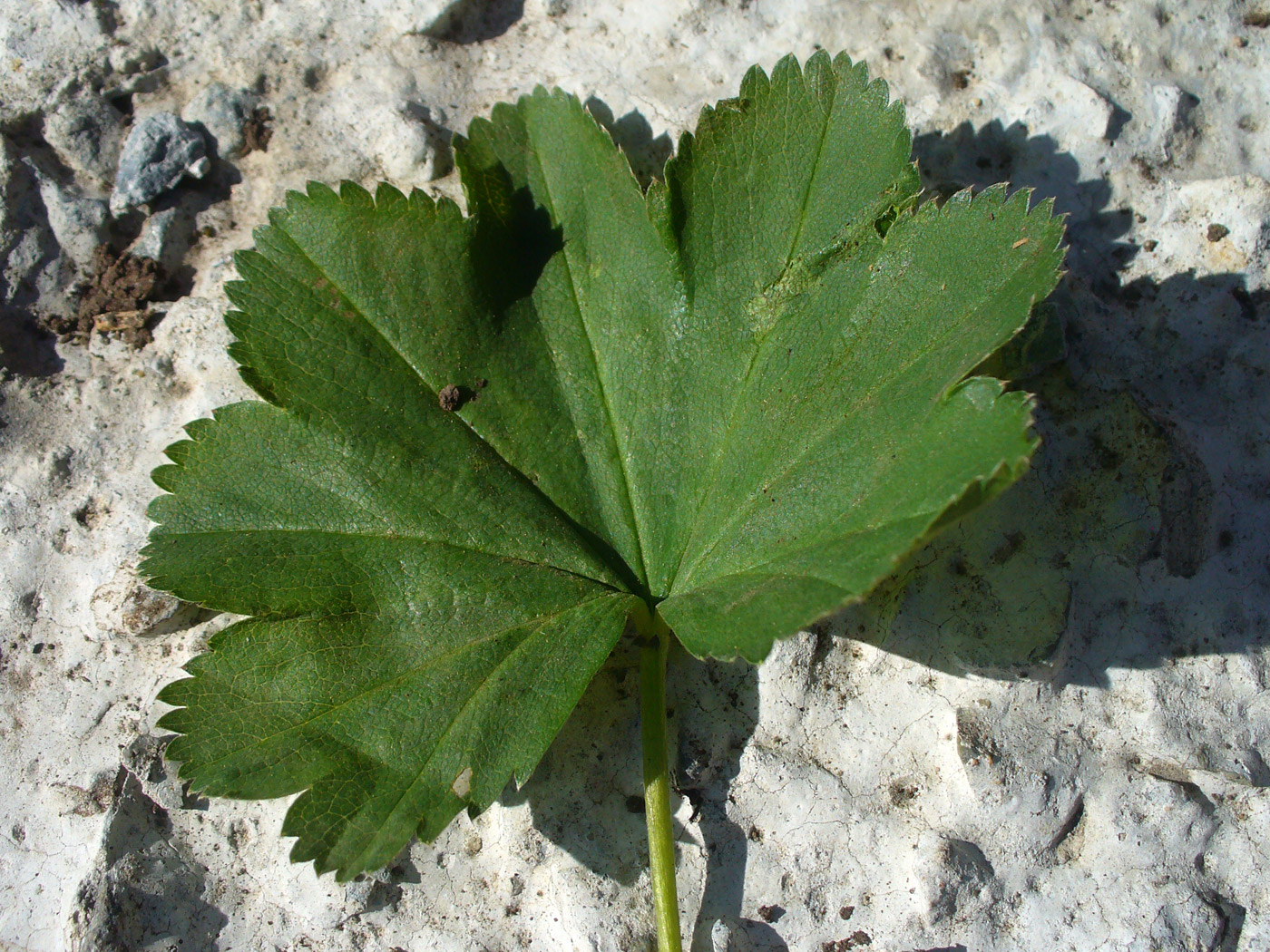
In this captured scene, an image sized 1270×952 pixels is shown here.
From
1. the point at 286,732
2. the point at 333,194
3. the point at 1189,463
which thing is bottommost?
the point at 286,732

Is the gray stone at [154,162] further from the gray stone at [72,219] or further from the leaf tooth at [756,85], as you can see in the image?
the leaf tooth at [756,85]

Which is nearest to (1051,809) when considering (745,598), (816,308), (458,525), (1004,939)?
(1004,939)

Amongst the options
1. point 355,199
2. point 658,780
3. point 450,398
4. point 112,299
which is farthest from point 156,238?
point 658,780

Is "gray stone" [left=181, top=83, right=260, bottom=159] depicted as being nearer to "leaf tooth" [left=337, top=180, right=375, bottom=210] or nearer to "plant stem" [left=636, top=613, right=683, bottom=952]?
"leaf tooth" [left=337, top=180, right=375, bottom=210]

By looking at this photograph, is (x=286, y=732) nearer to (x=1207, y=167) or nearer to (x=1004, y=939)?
(x=1004, y=939)

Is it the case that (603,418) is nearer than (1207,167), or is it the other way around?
(603,418)

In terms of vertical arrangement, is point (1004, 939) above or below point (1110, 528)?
below

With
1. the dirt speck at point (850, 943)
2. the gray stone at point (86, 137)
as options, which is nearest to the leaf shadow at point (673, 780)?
the dirt speck at point (850, 943)
